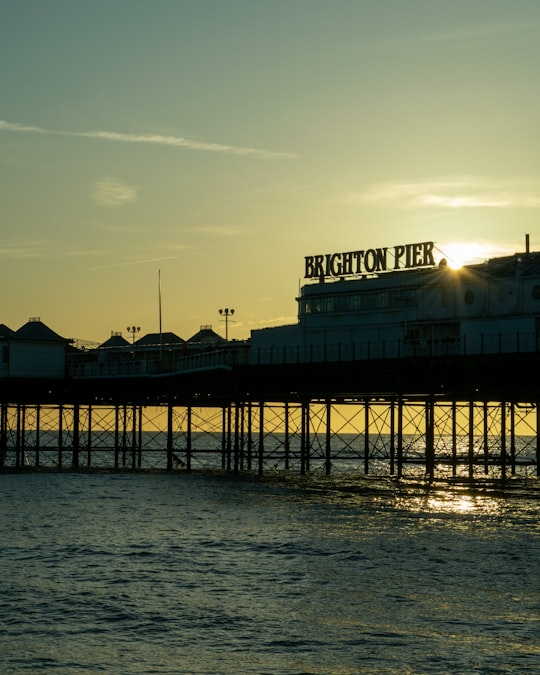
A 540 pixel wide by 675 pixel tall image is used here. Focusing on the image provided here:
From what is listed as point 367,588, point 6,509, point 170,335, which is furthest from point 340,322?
point 367,588

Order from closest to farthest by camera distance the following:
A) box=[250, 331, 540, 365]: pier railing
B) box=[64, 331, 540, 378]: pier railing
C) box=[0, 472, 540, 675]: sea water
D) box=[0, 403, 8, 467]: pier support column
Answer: box=[0, 472, 540, 675]: sea water
box=[250, 331, 540, 365]: pier railing
box=[64, 331, 540, 378]: pier railing
box=[0, 403, 8, 467]: pier support column

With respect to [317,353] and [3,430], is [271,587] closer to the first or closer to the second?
[317,353]

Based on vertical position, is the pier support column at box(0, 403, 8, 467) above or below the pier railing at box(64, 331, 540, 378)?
below

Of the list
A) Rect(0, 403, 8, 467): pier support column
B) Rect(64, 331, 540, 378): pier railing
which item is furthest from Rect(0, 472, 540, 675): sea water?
Rect(0, 403, 8, 467): pier support column

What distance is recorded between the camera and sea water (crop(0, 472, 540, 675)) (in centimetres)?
2975

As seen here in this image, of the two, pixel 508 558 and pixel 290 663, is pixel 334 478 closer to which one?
pixel 508 558

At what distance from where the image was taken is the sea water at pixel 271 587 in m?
29.8

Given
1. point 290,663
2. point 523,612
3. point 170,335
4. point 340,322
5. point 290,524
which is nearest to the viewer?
point 290,663

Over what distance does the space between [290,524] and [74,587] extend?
19.1 metres

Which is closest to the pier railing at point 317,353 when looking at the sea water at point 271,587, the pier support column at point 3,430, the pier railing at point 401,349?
the pier railing at point 401,349

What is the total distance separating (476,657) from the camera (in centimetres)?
2942

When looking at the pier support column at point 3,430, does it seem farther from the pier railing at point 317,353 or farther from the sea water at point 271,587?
the sea water at point 271,587

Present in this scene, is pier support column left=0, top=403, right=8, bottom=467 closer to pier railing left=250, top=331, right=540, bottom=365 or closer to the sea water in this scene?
pier railing left=250, top=331, right=540, bottom=365

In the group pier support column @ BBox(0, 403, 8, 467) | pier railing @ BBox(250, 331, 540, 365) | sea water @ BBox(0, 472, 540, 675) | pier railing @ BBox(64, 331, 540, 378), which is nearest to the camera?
sea water @ BBox(0, 472, 540, 675)
